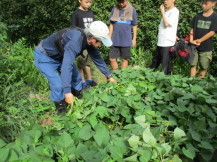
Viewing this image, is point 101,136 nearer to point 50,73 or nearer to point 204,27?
point 50,73

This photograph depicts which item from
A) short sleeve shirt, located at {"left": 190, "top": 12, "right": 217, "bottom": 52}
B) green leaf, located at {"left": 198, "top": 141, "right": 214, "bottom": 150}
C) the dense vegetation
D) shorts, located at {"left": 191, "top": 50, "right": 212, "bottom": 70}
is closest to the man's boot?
the dense vegetation

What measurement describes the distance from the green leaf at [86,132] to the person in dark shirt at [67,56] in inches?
31.4

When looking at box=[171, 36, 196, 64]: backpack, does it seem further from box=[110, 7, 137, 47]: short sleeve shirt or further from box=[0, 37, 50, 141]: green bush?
box=[0, 37, 50, 141]: green bush

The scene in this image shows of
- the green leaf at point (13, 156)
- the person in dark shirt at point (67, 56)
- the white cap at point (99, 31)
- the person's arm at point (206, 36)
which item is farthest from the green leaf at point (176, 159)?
the person's arm at point (206, 36)

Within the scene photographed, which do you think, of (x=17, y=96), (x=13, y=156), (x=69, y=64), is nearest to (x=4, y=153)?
(x=13, y=156)

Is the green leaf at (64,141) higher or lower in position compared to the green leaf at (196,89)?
higher

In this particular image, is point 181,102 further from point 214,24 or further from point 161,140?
point 214,24

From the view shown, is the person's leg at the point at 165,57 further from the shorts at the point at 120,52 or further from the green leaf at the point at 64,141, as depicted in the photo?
the green leaf at the point at 64,141

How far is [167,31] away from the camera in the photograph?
428 cm

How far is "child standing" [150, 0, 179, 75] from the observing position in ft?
13.7

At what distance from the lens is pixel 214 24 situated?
3928 millimetres

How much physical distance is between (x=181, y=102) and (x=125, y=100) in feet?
1.52

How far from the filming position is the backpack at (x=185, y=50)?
4230 mm

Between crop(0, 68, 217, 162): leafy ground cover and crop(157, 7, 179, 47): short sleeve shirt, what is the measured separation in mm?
1832
